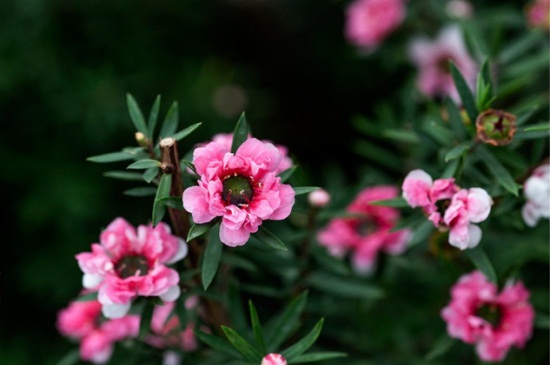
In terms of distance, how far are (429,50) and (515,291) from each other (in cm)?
76

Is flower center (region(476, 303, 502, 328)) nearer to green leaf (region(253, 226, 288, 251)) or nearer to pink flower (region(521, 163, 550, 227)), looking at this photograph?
pink flower (region(521, 163, 550, 227))

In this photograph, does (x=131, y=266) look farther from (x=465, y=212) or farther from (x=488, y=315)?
(x=488, y=315)

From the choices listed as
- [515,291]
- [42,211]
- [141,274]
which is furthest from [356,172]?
[141,274]

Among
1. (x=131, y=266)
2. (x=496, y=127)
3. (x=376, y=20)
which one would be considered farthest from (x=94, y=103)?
(x=496, y=127)

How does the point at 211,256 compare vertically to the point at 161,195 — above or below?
below

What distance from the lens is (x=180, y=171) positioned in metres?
0.93

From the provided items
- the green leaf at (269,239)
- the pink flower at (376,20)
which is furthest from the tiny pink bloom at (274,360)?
the pink flower at (376,20)

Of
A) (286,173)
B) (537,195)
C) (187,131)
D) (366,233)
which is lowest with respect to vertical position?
(366,233)

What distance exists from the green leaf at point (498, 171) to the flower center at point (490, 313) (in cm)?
23

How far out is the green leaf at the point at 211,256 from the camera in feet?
3.01

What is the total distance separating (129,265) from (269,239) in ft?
0.78

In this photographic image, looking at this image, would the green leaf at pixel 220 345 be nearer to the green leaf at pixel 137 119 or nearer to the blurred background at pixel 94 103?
the green leaf at pixel 137 119

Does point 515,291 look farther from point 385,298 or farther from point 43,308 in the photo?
point 43,308

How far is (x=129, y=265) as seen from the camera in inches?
39.6
